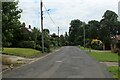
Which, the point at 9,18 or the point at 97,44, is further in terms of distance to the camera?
the point at 97,44

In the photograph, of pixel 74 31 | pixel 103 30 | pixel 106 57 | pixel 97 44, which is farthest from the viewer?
pixel 74 31

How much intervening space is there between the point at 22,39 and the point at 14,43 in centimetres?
183

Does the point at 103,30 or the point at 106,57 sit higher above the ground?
the point at 103,30

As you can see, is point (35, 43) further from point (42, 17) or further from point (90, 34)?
point (90, 34)

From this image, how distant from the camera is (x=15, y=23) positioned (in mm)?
26906

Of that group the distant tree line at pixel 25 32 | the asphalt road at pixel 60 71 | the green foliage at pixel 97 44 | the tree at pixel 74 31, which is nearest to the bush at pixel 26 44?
the distant tree line at pixel 25 32

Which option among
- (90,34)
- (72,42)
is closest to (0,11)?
(90,34)

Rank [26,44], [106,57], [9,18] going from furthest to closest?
[26,44] < [106,57] < [9,18]

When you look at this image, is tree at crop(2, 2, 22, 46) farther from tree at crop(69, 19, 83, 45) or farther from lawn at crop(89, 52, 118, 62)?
tree at crop(69, 19, 83, 45)

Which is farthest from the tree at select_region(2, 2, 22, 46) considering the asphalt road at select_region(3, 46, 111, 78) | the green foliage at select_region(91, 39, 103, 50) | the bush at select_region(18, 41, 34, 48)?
the green foliage at select_region(91, 39, 103, 50)

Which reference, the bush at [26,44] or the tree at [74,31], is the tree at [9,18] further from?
the tree at [74,31]

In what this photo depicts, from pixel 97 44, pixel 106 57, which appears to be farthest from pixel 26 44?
pixel 97 44

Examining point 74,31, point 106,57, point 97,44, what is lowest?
point 106,57

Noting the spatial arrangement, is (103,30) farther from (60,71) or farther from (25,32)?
(60,71)
